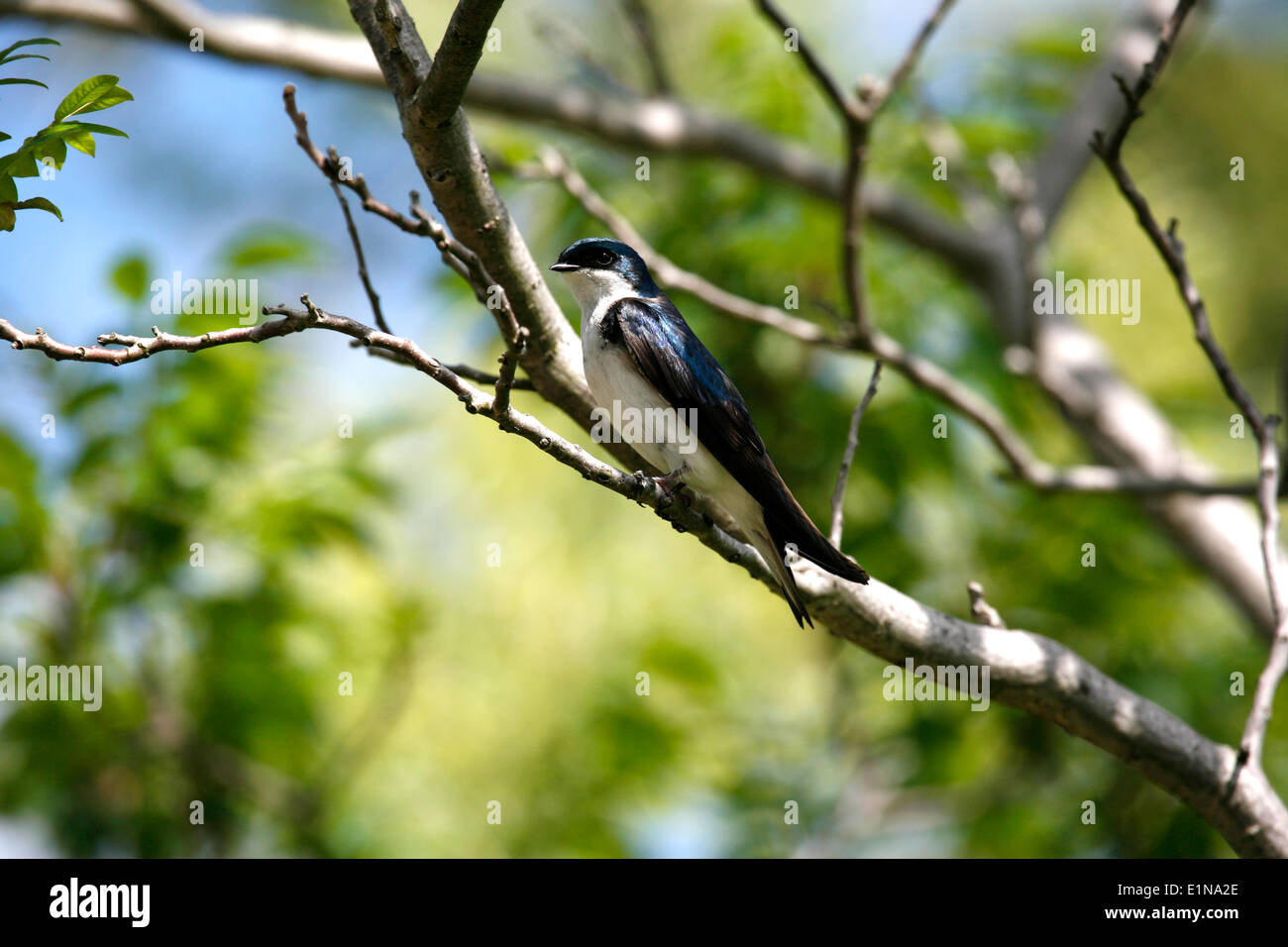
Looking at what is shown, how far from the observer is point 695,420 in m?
3.62

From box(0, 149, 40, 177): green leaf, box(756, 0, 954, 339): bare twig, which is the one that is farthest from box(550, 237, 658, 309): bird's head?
box(0, 149, 40, 177): green leaf

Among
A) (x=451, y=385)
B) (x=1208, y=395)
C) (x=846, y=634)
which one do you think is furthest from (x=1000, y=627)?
(x=1208, y=395)

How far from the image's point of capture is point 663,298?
4363mm

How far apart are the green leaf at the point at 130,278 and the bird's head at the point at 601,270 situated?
1.78 m

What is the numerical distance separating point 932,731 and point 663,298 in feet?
8.41

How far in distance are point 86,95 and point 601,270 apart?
231 cm

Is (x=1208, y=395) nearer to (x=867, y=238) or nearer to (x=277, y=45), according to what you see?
(x=867, y=238)

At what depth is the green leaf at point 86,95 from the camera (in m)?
2.24

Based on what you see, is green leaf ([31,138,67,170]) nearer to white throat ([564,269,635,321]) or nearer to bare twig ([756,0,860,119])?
white throat ([564,269,635,321])

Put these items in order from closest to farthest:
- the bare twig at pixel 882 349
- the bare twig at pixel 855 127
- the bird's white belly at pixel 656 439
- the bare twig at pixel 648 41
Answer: the bird's white belly at pixel 656 439, the bare twig at pixel 855 127, the bare twig at pixel 882 349, the bare twig at pixel 648 41

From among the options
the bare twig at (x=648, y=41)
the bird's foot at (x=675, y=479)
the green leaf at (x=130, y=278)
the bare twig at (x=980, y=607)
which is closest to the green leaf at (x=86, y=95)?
the bird's foot at (x=675, y=479)

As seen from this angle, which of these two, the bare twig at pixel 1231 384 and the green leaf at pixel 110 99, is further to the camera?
the bare twig at pixel 1231 384

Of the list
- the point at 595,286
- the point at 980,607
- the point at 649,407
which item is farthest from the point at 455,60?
the point at 980,607

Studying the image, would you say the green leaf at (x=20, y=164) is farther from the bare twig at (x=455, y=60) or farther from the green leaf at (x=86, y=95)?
the bare twig at (x=455, y=60)
